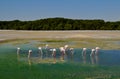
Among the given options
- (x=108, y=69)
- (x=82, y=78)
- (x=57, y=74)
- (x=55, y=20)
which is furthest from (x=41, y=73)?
(x=55, y=20)

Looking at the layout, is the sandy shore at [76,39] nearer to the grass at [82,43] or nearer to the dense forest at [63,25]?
the grass at [82,43]

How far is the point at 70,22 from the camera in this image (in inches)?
3610

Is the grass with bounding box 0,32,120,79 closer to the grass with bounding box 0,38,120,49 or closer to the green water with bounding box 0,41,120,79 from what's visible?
the green water with bounding box 0,41,120,79

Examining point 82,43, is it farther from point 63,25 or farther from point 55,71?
point 63,25

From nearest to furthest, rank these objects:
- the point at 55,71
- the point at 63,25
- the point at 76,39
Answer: the point at 55,71
the point at 76,39
the point at 63,25

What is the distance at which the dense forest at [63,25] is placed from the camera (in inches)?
3447

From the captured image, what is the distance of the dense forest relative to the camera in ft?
287

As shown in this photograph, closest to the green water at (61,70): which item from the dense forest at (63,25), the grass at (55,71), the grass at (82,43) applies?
the grass at (55,71)

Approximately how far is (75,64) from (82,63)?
0.75 metres

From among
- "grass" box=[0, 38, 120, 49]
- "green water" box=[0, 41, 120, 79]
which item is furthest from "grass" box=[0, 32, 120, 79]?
"grass" box=[0, 38, 120, 49]

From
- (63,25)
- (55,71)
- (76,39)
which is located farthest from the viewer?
(63,25)

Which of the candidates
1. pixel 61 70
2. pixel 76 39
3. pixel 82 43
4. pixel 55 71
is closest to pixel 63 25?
pixel 76 39

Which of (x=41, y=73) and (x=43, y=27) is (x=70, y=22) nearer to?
(x=43, y=27)

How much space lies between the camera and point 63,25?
89375mm
